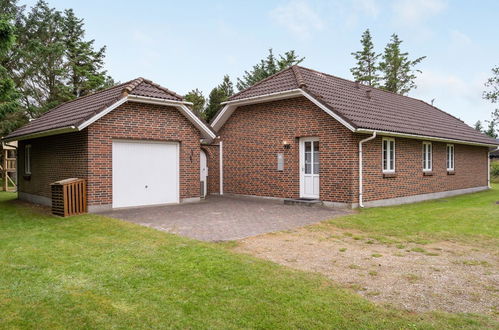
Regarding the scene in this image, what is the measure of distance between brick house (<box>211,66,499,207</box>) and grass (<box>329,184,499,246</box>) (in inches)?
54.1

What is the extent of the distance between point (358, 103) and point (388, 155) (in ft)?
8.80

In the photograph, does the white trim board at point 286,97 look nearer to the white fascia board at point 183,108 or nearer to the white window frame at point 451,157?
the white window frame at point 451,157

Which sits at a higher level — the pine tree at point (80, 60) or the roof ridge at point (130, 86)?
the pine tree at point (80, 60)

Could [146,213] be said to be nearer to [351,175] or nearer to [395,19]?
[351,175]

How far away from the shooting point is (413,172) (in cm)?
1584

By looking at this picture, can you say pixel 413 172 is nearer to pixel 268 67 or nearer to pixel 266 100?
pixel 266 100

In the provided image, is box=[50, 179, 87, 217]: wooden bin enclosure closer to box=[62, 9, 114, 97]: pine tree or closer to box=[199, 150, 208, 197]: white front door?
box=[199, 150, 208, 197]: white front door

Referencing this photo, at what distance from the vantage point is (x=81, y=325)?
157 inches

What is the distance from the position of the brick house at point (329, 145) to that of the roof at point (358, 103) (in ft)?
0.24

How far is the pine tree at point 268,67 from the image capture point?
134 feet

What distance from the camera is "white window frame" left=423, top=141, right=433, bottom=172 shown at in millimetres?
16828

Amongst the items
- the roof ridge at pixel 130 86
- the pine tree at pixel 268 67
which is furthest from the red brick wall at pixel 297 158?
the pine tree at pixel 268 67

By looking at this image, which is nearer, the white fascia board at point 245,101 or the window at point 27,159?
the white fascia board at point 245,101

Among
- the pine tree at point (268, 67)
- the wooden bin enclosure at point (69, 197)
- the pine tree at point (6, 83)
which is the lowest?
the wooden bin enclosure at point (69, 197)
